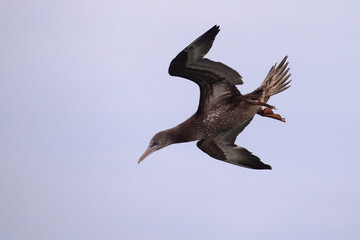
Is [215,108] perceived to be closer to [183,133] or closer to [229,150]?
[183,133]

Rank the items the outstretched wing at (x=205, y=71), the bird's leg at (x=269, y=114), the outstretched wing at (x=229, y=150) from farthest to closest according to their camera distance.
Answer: the outstretched wing at (x=229, y=150) → the bird's leg at (x=269, y=114) → the outstretched wing at (x=205, y=71)

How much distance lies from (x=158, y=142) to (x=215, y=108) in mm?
1078

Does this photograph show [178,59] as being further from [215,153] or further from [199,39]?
[215,153]

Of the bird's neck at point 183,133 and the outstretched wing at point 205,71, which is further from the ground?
the outstretched wing at point 205,71

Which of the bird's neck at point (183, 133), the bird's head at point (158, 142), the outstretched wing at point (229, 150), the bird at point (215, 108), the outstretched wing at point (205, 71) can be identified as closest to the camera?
the outstretched wing at point (205, 71)

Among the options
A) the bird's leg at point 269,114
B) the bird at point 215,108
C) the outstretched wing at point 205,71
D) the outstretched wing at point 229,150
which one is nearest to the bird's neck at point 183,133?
the bird at point 215,108

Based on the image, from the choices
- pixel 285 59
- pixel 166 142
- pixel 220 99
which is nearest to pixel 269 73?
pixel 285 59

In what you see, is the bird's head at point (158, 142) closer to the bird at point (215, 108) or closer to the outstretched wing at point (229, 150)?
the bird at point (215, 108)

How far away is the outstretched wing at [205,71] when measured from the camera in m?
12.2

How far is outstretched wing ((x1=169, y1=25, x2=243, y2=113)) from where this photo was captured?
12.2 m

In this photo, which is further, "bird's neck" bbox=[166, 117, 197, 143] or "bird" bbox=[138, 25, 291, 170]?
"bird's neck" bbox=[166, 117, 197, 143]

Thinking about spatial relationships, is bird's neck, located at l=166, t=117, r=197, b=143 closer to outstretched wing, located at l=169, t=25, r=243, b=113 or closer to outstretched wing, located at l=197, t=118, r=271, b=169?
outstretched wing, located at l=169, t=25, r=243, b=113

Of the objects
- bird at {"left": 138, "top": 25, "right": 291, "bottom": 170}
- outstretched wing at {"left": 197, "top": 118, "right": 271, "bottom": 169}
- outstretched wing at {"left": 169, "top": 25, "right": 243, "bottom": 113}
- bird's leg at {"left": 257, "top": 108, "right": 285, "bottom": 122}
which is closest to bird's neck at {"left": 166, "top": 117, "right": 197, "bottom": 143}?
bird at {"left": 138, "top": 25, "right": 291, "bottom": 170}

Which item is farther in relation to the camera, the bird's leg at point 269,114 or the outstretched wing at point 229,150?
the outstretched wing at point 229,150
